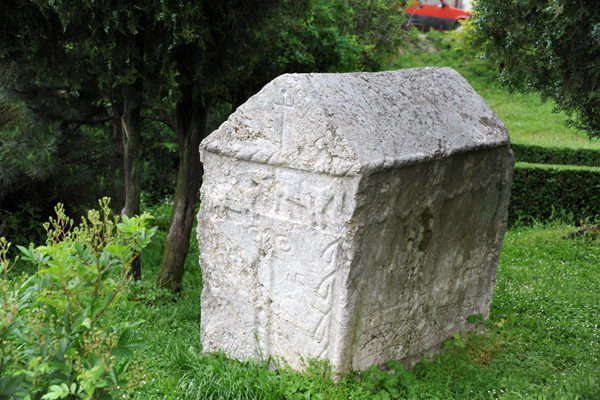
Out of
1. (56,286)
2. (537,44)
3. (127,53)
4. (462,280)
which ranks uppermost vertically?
(537,44)

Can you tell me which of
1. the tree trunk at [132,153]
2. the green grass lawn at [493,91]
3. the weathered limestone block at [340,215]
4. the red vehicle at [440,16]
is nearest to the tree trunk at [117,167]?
the tree trunk at [132,153]

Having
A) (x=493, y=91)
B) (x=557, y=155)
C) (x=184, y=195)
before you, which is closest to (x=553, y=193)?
(x=557, y=155)

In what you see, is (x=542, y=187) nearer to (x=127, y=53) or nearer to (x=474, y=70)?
(x=127, y=53)

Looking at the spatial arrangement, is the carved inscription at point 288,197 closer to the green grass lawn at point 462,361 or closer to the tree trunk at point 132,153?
the green grass lawn at point 462,361

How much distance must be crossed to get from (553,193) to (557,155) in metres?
2.29

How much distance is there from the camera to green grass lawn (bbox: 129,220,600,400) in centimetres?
367

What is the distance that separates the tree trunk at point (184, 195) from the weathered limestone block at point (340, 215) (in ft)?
5.44

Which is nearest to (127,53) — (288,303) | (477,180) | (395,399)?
(288,303)

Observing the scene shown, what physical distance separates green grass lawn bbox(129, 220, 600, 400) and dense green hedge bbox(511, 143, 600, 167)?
4976mm

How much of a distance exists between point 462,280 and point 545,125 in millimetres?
11376

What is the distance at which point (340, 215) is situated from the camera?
3473mm

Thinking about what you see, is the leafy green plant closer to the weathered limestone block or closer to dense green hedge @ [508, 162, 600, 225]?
the weathered limestone block

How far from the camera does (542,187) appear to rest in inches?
355

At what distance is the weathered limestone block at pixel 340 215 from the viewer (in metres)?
3.53
